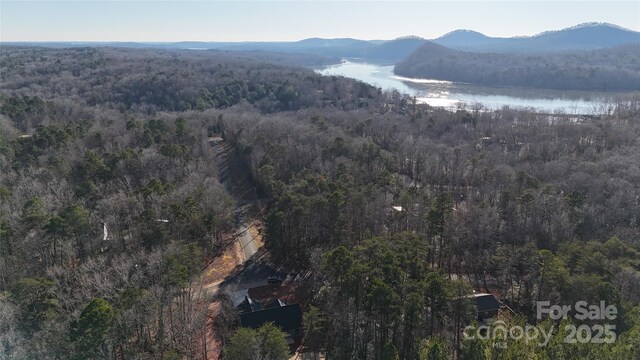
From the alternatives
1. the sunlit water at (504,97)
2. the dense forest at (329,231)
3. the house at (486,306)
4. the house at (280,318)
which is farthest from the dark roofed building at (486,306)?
the sunlit water at (504,97)

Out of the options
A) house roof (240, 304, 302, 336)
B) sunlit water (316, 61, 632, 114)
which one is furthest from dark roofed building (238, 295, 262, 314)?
sunlit water (316, 61, 632, 114)

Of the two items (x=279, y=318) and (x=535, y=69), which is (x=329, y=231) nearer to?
(x=279, y=318)

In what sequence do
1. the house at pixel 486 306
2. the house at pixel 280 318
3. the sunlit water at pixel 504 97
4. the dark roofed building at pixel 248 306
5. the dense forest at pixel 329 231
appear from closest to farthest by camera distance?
1. the dense forest at pixel 329 231
2. the house at pixel 280 318
3. the house at pixel 486 306
4. the dark roofed building at pixel 248 306
5. the sunlit water at pixel 504 97

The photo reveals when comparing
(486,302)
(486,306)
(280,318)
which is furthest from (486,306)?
(280,318)

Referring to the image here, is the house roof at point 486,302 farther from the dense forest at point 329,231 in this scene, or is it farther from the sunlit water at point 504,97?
the sunlit water at point 504,97

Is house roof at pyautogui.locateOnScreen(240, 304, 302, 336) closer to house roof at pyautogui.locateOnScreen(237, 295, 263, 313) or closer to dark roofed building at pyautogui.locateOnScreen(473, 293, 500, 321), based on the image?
house roof at pyautogui.locateOnScreen(237, 295, 263, 313)

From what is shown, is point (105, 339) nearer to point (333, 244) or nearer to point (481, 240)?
point (333, 244)

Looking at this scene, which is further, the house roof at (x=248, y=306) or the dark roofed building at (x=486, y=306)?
the house roof at (x=248, y=306)
